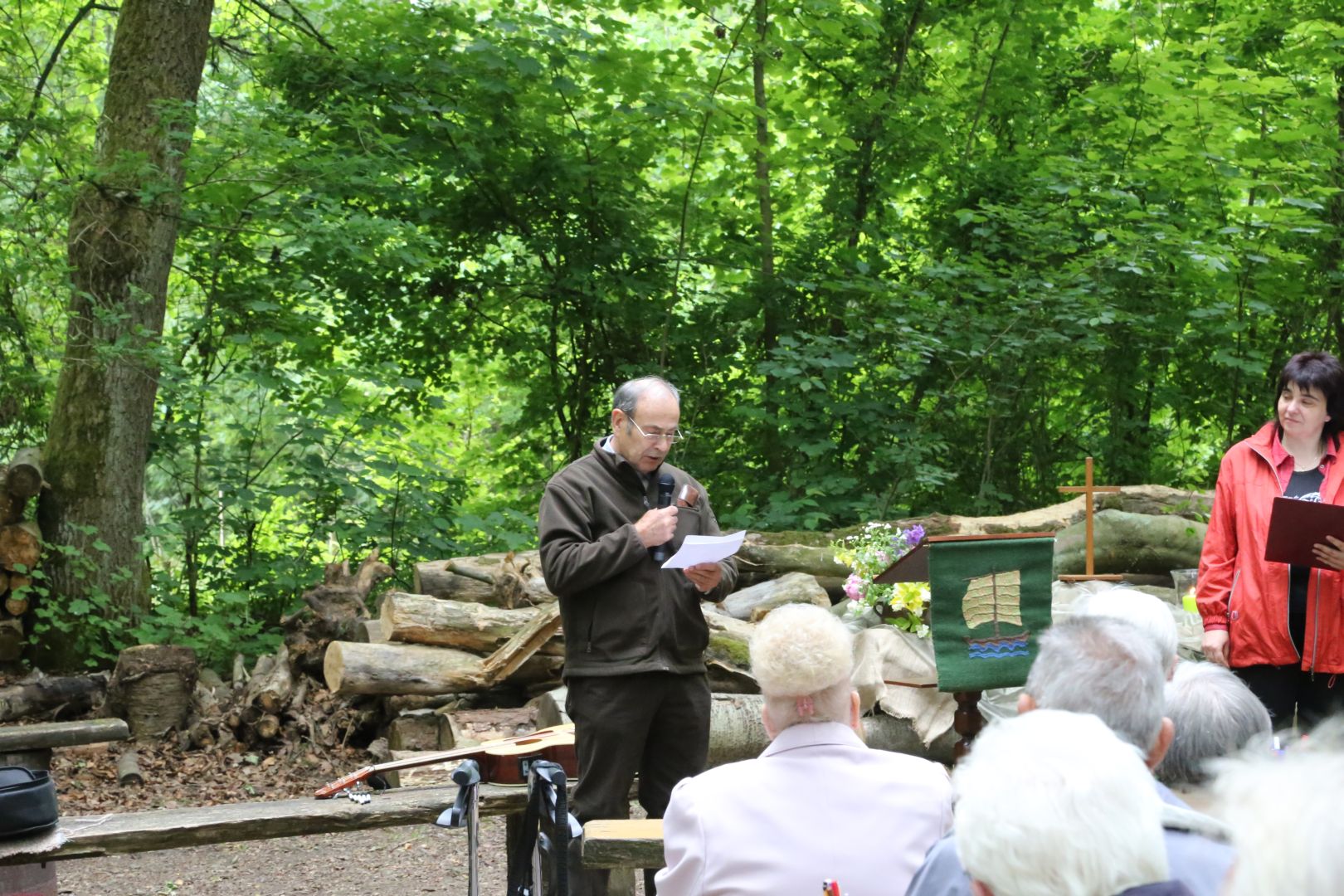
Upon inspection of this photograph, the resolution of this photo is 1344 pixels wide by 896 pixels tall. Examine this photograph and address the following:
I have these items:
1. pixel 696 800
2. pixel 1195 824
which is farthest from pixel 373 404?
pixel 1195 824

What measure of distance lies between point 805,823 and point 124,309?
6804 mm

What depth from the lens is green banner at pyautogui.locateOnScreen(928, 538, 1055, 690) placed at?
153 inches

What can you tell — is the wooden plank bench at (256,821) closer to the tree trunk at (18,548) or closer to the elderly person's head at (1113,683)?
the elderly person's head at (1113,683)

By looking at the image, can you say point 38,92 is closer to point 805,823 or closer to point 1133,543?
point 1133,543

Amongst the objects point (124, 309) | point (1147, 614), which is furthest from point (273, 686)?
point (1147, 614)

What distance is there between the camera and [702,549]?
12.2ft

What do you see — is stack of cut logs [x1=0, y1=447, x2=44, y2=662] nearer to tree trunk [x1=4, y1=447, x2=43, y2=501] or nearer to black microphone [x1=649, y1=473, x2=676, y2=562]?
A: tree trunk [x1=4, y1=447, x2=43, y2=501]

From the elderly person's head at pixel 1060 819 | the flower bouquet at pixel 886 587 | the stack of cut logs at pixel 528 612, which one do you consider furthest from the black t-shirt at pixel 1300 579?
the elderly person's head at pixel 1060 819

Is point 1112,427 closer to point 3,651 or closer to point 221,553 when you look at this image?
point 221,553

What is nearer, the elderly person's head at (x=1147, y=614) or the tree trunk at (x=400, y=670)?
the elderly person's head at (x=1147, y=614)

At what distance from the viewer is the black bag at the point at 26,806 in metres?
3.53

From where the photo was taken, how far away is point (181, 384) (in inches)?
310

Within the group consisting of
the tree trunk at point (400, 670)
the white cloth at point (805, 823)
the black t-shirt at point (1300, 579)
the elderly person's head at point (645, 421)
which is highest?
the elderly person's head at point (645, 421)

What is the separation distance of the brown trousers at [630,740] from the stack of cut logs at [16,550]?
17.5 ft
